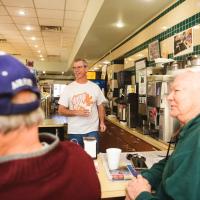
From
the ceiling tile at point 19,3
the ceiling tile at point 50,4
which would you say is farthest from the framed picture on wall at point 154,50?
the ceiling tile at point 19,3

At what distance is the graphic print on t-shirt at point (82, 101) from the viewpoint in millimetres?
2986

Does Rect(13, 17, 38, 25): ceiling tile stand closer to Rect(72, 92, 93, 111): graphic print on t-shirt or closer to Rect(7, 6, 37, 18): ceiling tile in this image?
Rect(7, 6, 37, 18): ceiling tile

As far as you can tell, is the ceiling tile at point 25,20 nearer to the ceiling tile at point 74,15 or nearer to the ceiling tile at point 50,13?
the ceiling tile at point 50,13

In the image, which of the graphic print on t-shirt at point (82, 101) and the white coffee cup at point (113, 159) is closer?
the white coffee cup at point (113, 159)

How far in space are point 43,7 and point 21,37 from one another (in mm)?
3375

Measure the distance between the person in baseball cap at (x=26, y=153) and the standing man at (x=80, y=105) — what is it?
2091 millimetres

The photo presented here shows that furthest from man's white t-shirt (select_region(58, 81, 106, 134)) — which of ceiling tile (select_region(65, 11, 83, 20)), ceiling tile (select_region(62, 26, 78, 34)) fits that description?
ceiling tile (select_region(62, 26, 78, 34))

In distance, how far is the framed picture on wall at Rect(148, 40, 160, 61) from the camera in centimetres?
397

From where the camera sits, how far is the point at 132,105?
432cm

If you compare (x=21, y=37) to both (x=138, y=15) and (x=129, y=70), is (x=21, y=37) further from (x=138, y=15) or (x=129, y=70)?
(x=138, y=15)

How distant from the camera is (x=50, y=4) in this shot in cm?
521

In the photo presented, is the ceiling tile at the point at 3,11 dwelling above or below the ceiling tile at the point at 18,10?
above

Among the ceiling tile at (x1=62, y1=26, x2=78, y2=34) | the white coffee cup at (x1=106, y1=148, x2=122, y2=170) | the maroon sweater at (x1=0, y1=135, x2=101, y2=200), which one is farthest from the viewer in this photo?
the ceiling tile at (x1=62, y1=26, x2=78, y2=34)

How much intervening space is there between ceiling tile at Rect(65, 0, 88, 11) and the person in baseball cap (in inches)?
181
